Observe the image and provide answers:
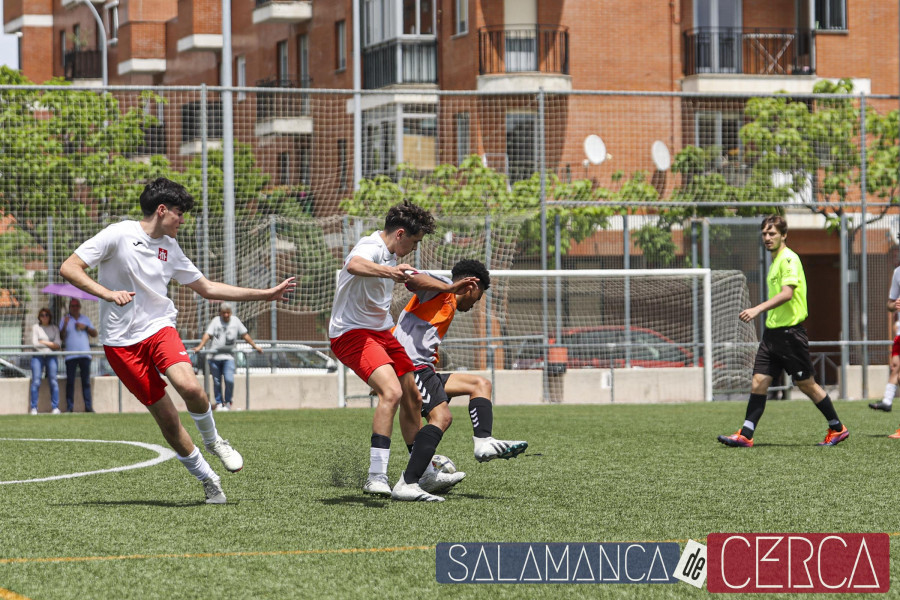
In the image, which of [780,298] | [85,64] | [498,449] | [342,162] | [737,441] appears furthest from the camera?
[85,64]

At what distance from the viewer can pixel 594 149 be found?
24.6 meters

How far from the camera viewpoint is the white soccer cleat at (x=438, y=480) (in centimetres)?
831

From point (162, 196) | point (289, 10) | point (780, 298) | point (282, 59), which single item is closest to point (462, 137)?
point (780, 298)

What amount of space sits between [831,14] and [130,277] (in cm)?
3167

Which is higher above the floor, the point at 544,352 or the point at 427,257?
the point at 427,257

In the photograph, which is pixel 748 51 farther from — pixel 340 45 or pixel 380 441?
pixel 380 441

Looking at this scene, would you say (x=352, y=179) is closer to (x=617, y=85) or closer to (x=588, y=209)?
(x=588, y=209)

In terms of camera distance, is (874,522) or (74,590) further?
(874,522)

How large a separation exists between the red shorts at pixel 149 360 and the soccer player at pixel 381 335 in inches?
35.8

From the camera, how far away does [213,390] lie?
20.9 meters

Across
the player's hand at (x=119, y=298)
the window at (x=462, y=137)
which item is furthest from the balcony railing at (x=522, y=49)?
the player's hand at (x=119, y=298)

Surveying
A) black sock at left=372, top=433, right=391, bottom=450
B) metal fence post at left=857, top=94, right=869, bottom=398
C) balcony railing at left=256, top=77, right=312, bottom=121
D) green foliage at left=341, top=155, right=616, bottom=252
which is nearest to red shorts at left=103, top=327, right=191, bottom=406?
black sock at left=372, top=433, right=391, bottom=450

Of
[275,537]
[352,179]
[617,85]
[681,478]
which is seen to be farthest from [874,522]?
[617,85]

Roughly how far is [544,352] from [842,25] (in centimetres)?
1888
